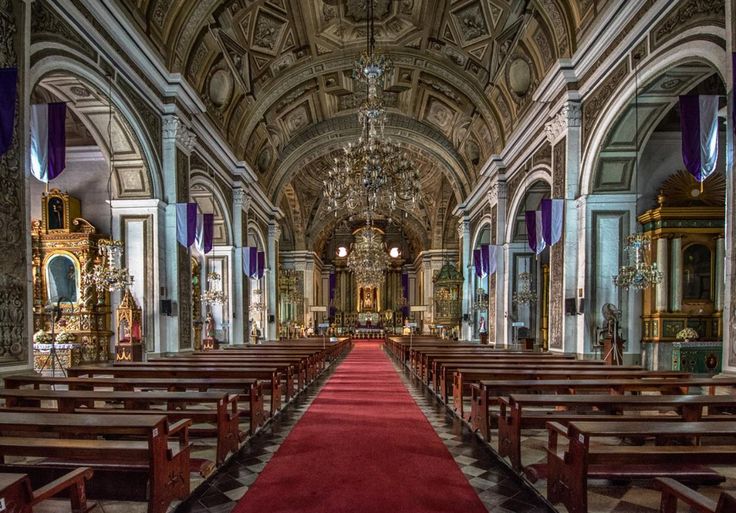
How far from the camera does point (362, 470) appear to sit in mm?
4094

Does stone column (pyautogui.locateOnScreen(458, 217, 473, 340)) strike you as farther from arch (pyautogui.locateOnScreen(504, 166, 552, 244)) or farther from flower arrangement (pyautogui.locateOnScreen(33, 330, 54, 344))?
flower arrangement (pyautogui.locateOnScreen(33, 330, 54, 344))

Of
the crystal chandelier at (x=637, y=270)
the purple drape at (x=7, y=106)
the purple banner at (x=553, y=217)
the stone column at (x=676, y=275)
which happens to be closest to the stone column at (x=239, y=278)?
the purple banner at (x=553, y=217)

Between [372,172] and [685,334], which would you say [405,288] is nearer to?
[372,172]

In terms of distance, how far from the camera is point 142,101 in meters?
9.82

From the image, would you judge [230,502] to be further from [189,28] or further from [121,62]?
[189,28]

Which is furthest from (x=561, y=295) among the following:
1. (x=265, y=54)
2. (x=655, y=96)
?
(x=265, y=54)

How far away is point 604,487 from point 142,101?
10.1 meters

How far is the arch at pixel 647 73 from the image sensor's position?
6.20 metres

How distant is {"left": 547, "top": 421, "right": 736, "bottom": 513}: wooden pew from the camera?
8.98 feet

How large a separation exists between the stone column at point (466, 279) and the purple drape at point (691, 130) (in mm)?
15085

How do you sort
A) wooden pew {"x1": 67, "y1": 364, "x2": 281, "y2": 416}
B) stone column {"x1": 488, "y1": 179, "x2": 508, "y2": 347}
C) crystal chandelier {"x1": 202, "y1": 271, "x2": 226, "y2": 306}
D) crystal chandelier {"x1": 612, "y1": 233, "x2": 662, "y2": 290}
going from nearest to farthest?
wooden pew {"x1": 67, "y1": 364, "x2": 281, "y2": 416} < crystal chandelier {"x1": 612, "y1": 233, "x2": 662, "y2": 290} < crystal chandelier {"x1": 202, "y1": 271, "x2": 226, "y2": 306} < stone column {"x1": 488, "y1": 179, "x2": 508, "y2": 347}

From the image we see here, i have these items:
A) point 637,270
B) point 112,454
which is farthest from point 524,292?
point 112,454

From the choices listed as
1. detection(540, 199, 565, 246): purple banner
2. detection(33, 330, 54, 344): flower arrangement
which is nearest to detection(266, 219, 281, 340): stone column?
detection(33, 330, 54, 344): flower arrangement

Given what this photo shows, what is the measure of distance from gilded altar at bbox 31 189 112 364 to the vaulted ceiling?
14.8ft
